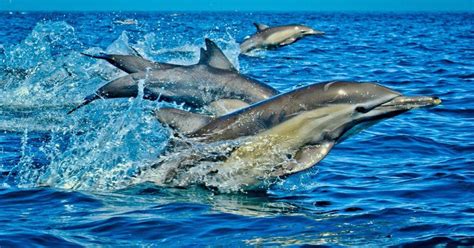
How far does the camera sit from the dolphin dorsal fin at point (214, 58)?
39.2 feet

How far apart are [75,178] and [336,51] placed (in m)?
23.7

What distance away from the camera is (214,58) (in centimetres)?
1228

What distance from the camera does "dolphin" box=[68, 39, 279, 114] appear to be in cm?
1221

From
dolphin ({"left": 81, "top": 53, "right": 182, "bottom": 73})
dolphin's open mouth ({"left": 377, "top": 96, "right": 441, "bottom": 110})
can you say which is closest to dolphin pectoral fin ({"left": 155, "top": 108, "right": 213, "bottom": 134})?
dolphin's open mouth ({"left": 377, "top": 96, "right": 441, "bottom": 110})

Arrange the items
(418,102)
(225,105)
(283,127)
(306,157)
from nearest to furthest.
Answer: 1. (418,102)
2. (306,157)
3. (283,127)
4. (225,105)

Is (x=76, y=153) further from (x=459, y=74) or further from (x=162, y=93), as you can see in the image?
(x=459, y=74)

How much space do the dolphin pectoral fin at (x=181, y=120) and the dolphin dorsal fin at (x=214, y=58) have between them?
297 cm

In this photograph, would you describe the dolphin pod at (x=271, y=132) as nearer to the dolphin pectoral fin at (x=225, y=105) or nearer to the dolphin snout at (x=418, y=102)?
the dolphin snout at (x=418, y=102)

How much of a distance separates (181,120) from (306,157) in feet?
4.37

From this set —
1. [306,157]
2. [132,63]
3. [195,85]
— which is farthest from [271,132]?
[132,63]

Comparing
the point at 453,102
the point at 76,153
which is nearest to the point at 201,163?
the point at 76,153

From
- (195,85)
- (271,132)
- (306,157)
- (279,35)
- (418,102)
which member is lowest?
(306,157)

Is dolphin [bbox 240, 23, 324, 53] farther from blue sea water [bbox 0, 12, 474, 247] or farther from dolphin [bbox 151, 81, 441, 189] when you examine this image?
dolphin [bbox 151, 81, 441, 189]

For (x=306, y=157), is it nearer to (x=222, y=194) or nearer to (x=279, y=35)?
(x=222, y=194)
